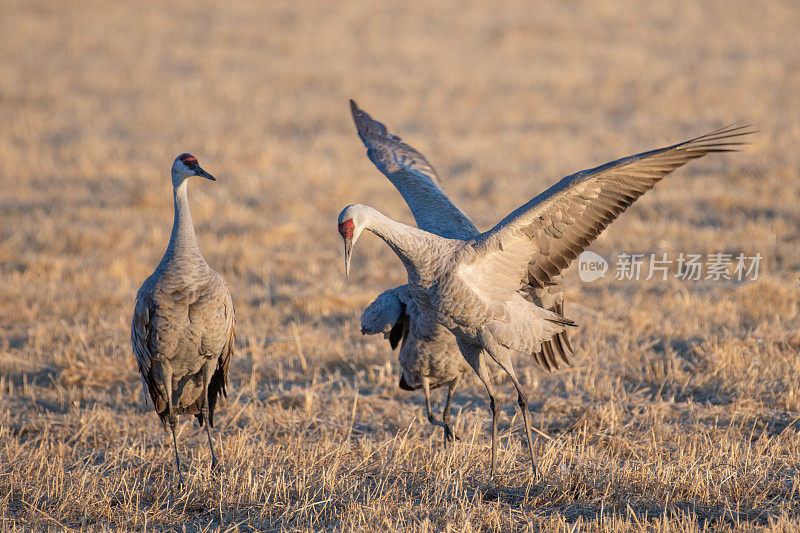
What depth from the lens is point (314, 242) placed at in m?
9.84

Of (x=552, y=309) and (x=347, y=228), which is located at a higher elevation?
(x=347, y=228)

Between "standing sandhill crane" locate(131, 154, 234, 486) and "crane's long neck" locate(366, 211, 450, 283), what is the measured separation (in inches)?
46.6

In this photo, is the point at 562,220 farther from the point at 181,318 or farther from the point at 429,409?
the point at 181,318

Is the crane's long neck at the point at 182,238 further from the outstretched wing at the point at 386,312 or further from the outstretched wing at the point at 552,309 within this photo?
the outstretched wing at the point at 552,309

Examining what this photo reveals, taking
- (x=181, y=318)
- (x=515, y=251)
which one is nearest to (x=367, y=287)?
(x=181, y=318)

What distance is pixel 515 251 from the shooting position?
4.77 meters

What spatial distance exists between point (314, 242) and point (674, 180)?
5235mm

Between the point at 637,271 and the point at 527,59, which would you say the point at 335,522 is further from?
the point at 527,59

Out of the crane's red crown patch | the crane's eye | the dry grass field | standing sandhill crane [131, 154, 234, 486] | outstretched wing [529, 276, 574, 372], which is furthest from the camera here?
outstretched wing [529, 276, 574, 372]

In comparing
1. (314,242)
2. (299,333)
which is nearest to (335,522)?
(299,333)

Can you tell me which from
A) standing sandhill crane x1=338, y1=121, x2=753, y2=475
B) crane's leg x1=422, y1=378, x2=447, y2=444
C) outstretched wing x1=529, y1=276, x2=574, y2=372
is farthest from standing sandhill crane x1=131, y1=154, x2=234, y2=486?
outstretched wing x1=529, y1=276, x2=574, y2=372

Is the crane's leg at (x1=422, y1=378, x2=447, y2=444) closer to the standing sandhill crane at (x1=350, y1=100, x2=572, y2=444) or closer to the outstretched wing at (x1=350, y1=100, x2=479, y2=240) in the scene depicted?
the standing sandhill crane at (x1=350, y1=100, x2=572, y2=444)

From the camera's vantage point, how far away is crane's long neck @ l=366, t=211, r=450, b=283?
4359 millimetres

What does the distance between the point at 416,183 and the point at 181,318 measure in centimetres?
206
